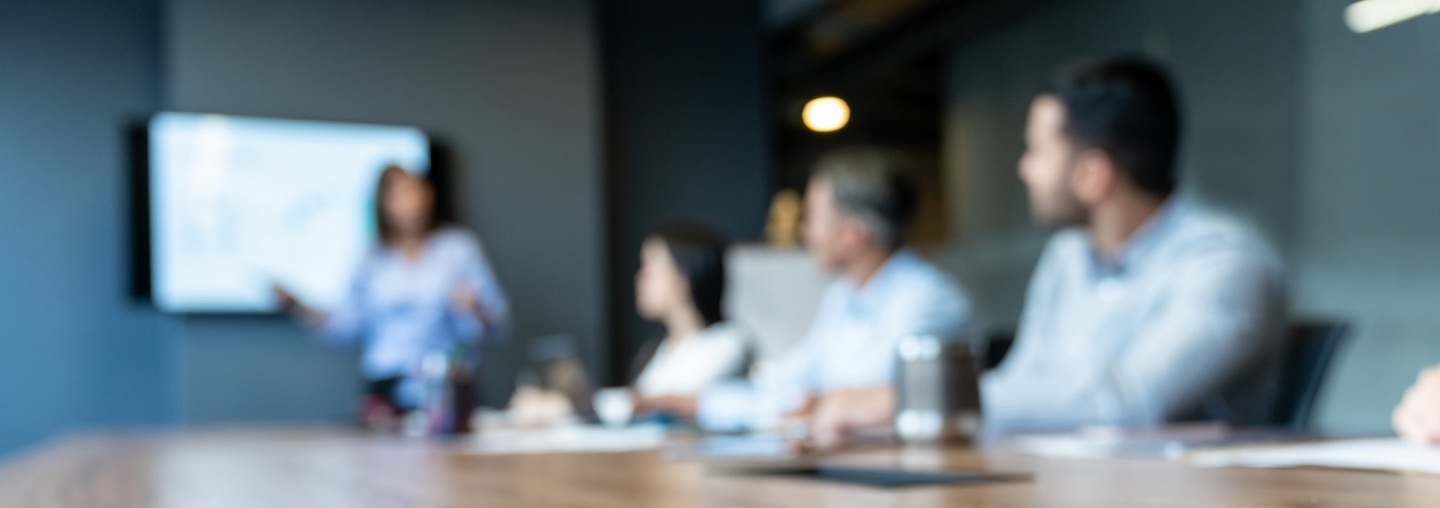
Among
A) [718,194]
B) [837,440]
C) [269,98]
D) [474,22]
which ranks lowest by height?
[837,440]

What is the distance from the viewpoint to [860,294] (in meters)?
2.59

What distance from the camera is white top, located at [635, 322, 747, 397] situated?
9.76ft

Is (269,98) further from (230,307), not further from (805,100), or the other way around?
(805,100)

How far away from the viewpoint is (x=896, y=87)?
5.31 meters

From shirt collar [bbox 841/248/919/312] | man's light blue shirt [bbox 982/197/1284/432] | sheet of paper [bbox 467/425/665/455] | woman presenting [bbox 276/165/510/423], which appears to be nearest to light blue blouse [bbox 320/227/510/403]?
woman presenting [bbox 276/165/510/423]

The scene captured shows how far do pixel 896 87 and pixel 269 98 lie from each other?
7.79 ft

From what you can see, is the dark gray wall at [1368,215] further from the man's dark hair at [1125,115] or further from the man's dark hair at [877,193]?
the man's dark hair at [877,193]

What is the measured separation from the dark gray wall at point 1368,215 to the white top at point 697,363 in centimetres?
134

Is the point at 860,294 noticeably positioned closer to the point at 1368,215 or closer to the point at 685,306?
the point at 685,306

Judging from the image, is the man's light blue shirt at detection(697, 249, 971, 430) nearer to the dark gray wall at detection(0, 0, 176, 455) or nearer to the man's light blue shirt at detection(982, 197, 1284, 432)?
the man's light blue shirt at detection(982, 197, 1284, 432)

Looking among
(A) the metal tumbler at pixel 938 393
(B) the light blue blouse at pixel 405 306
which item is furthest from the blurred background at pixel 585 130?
(A) the metal tumbler at pixel 938 393

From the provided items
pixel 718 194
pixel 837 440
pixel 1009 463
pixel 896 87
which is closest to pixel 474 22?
pixel 718 194

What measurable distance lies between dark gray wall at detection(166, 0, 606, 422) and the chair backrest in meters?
3.67

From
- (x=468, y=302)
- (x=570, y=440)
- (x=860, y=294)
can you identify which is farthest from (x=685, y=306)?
(x=570, y=440)
